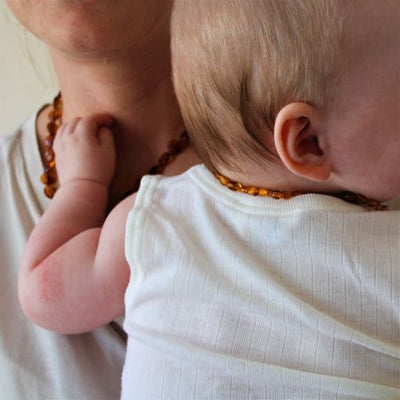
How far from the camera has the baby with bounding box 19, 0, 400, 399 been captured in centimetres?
58

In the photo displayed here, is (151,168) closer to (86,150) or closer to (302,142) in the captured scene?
(86,150)

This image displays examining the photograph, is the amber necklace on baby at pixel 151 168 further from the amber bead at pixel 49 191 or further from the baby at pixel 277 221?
the baby at pixel 277 221

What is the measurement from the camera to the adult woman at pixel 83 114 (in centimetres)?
83

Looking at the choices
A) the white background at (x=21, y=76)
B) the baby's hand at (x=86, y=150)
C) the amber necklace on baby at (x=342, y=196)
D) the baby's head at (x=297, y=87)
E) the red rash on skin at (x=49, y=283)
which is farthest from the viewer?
the white background at (x=21, y=76)

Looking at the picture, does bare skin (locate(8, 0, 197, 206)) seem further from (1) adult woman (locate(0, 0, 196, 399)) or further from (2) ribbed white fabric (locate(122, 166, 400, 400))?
(2) ribbed white fabric (locate(122, 166, 400, 400))

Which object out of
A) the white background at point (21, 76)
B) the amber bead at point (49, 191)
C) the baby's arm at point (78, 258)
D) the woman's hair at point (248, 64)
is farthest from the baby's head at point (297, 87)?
the white background at point (21, 76)

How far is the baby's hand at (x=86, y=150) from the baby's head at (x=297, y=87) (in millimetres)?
257

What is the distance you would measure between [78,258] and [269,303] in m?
0.28

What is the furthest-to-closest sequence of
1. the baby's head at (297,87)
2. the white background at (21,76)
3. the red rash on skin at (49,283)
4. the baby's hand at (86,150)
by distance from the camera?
the white background at (21,76) < the baby's hand at (86,150) < the red rash on skin at (49,283) < the baby's head at (297,87)

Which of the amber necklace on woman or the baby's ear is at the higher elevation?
the baby's ear

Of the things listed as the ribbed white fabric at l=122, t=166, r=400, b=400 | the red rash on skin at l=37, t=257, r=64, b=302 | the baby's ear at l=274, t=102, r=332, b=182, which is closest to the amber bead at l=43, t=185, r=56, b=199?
the red rash on skin at l=37, t=257, r=64, b=302

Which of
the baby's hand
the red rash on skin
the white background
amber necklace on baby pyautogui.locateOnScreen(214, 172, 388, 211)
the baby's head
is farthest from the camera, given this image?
the white background

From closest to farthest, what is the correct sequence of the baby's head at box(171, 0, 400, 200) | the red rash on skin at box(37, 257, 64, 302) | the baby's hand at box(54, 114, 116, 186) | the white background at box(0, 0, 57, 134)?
the baby's head at box(171, 0, 400, 200), the red rash on skin at box(37, 257, 64, 302), the baby's hand at box(54, 114, 116, 186), the white background at box(0, 0, 57, 134)

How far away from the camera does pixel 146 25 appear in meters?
0.88
